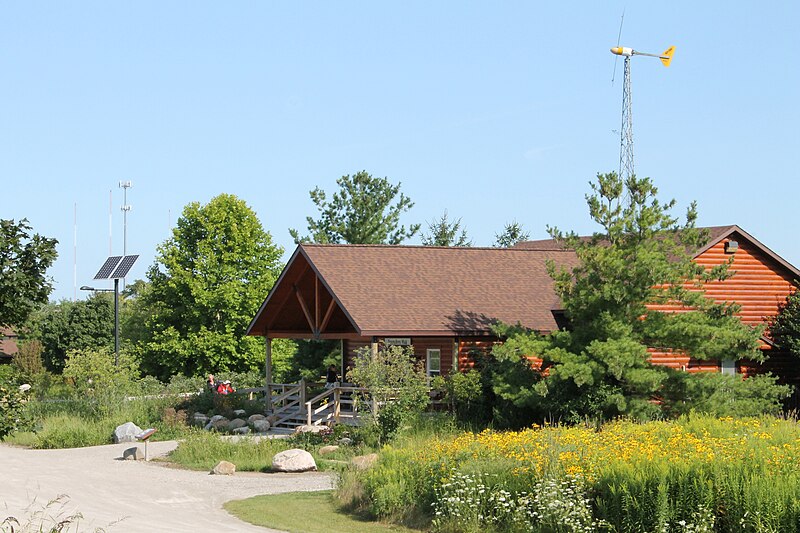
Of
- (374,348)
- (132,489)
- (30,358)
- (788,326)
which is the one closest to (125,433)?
(374,348)

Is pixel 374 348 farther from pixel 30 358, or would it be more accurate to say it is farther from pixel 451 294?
pixel 30 358

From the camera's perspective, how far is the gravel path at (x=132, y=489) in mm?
17953

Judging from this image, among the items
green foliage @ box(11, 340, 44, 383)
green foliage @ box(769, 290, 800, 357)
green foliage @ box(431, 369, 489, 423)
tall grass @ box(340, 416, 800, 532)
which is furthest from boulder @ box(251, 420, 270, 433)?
green foliage @ box(11, 340, 44, 383)

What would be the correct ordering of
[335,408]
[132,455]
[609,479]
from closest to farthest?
[609,479] < [132,455] < [335,408]

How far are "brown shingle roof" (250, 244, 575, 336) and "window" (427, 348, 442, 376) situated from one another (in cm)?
225

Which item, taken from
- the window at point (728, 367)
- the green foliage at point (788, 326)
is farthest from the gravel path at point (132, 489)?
the green foliage at point (788, 326)

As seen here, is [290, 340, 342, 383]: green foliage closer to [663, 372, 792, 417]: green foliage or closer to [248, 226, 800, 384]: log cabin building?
[248, 226, 800, 384]: log cabin building

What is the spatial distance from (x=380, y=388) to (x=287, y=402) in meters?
11.2

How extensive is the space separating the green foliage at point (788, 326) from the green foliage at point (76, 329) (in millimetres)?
38394

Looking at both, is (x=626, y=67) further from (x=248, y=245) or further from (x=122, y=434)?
(x=248, y=245)

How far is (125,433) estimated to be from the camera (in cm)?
3306

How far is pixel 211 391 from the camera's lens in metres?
38.0

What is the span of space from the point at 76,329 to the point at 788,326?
133 feet

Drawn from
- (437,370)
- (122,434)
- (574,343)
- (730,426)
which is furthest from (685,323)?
(122,434)
